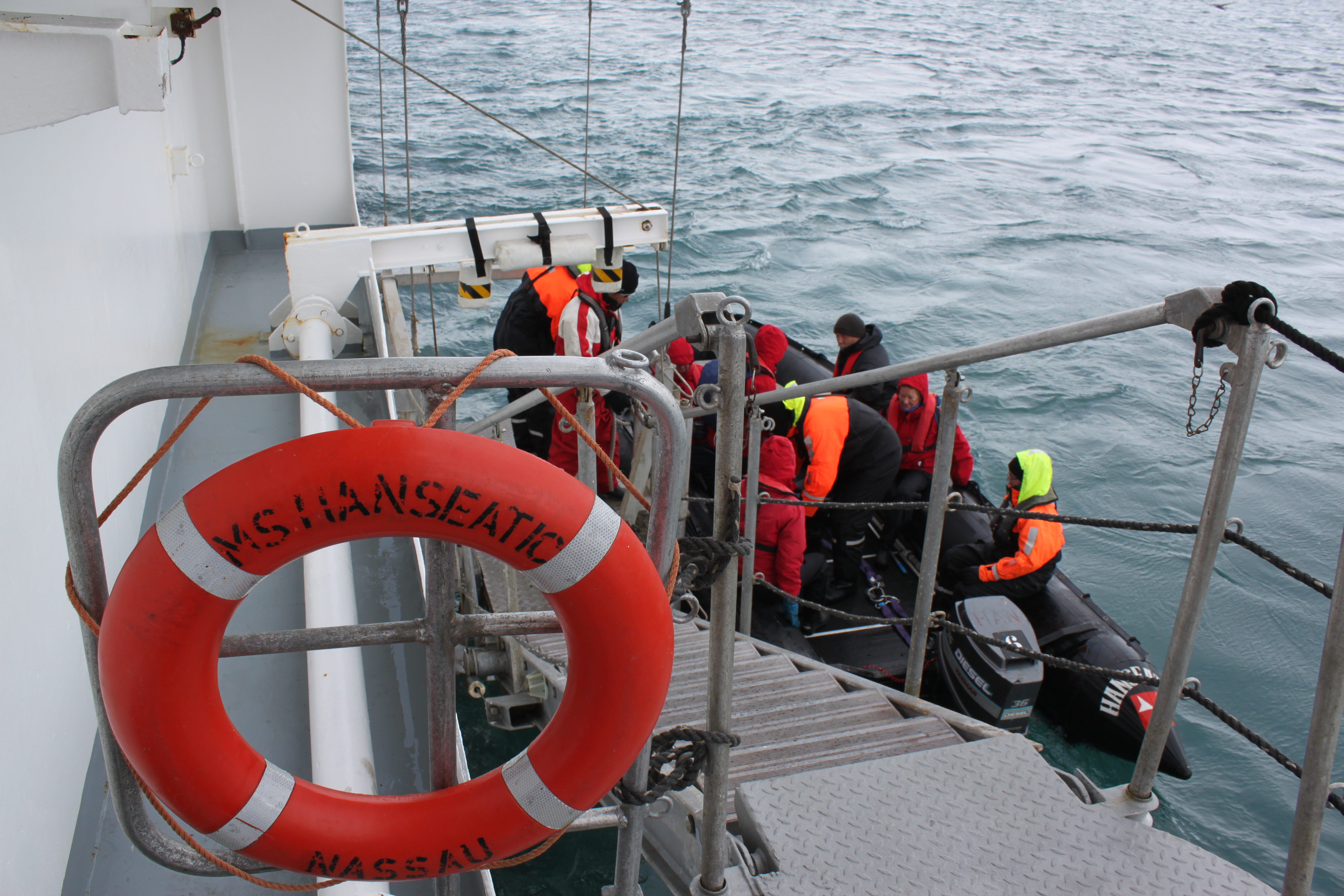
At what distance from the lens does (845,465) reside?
5.15 m

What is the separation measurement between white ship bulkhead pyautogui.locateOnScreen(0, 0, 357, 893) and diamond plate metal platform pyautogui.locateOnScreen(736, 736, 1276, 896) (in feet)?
4.87

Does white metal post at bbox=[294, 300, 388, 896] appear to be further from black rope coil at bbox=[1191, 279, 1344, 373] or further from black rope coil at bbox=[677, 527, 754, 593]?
black rope coil at bbox=[1191, 279, 1344, 373]

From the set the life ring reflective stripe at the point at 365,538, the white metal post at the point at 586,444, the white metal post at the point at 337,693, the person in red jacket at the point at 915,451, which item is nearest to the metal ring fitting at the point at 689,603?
the life ring reflective stripe at the point at 365,538

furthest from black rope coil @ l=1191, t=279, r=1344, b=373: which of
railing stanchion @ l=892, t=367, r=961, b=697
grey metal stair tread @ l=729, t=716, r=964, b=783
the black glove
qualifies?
the black glove

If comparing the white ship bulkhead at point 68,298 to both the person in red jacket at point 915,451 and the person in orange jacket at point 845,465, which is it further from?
the person in red jacket at point 915,451

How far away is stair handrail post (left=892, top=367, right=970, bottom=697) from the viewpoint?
2.21 metres

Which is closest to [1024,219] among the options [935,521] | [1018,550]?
[1018,550]

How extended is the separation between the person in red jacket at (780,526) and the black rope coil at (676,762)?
263 centimetres

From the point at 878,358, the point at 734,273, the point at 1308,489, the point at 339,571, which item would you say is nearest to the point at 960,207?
the point at 734,273

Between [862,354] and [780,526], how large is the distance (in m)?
2.10

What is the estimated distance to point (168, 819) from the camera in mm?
1219

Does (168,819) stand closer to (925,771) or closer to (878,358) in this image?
(925,771)

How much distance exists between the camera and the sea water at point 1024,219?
6.58m

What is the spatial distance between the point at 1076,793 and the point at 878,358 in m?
4.43
